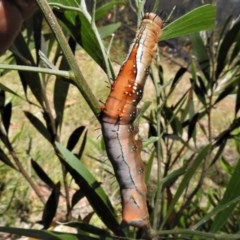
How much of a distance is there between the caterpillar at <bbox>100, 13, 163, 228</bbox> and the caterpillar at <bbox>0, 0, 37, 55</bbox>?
0.14 meters

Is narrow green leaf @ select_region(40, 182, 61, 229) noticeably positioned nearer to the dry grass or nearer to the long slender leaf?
the dry grass

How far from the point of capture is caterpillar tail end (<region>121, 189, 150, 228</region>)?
1.81 feet

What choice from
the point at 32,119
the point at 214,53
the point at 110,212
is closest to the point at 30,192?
the point at 32,119

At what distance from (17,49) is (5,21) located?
30 cm

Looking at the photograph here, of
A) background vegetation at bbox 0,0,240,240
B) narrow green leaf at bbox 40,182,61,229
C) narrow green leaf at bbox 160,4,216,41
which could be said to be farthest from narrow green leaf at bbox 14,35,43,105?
narrow green leaf at bbox 160,4,216,41

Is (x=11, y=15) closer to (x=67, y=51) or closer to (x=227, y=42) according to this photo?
(x=67, y=51)

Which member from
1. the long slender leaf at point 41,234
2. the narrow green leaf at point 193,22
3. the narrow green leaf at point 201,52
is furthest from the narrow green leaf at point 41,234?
the narrow green leaf at point 201,52

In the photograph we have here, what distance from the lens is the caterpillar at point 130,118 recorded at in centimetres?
51

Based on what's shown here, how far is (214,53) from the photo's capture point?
3.70 feet

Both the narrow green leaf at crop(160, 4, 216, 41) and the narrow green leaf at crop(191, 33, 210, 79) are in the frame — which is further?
the narrow green leaf at crop(191, 33, 210, 79)

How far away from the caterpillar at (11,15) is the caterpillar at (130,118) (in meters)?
0.14

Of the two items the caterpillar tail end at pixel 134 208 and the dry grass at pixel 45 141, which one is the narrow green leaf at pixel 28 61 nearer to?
the dry grass at pixel 45 141

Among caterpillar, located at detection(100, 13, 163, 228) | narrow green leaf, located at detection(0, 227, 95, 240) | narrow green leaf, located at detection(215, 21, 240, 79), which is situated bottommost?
narrow green leaf, located at detection(0, 227, 95, 240)

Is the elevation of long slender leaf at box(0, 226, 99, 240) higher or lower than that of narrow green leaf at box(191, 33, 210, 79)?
lower
